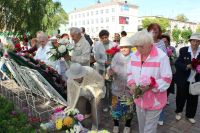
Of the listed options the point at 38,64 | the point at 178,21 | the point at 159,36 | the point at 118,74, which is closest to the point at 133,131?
the point at 118,74

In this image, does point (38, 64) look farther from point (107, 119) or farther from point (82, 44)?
point (107, 119)

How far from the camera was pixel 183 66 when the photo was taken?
17.9 ft

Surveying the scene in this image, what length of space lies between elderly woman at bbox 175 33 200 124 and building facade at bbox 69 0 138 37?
90.8m

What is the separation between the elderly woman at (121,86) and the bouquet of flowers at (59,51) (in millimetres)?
1199

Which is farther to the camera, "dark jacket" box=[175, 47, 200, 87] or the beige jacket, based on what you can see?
the beige jacket

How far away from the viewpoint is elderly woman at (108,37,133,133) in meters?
4.93

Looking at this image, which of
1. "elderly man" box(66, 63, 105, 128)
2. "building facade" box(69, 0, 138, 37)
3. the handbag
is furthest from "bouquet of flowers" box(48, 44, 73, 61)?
"building facade" box(69, 0, 138, 37)

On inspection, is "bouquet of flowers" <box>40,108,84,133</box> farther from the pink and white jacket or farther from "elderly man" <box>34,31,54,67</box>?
"elderly man" <box>34,31,54,67</box>

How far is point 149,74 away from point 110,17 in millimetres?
101884

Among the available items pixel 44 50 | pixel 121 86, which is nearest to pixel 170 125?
pixel 121 86

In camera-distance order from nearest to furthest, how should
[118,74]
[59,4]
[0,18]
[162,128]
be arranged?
[118,74] → [162,128] → [0,18] → [59,4]

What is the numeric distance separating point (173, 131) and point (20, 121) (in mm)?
2909

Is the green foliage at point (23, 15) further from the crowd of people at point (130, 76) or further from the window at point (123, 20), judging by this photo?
the window at point (123, 20)

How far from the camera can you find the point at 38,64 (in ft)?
19.3
